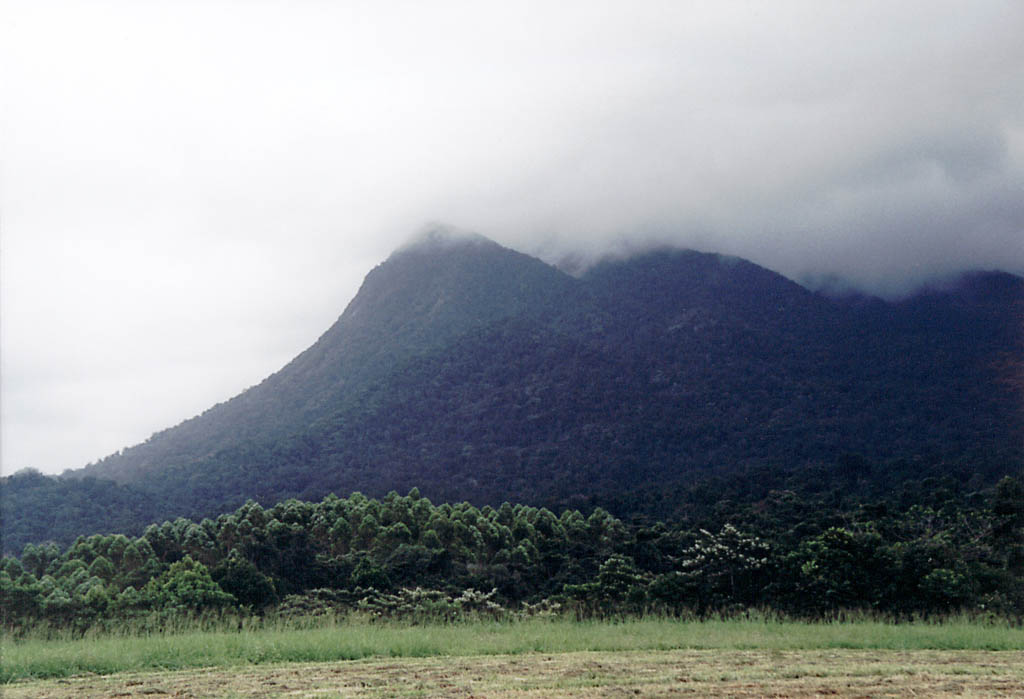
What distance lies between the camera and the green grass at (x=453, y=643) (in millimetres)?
10289

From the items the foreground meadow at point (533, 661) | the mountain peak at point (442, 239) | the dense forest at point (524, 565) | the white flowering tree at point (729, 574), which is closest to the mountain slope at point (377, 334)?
the mountain peak at point (442, 239)

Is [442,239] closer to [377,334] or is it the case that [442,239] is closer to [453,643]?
[377,334]

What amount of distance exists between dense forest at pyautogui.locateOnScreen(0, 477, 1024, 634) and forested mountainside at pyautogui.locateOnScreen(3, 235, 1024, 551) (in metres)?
20.6

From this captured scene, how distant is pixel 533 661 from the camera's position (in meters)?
10.1

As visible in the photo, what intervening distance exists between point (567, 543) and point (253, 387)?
95.7 m

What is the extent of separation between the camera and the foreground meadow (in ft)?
26.7

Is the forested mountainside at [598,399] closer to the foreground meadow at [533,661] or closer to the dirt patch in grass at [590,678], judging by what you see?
the foreground meadow at [533,661]

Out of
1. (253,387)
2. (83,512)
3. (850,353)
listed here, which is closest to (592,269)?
(850,353)

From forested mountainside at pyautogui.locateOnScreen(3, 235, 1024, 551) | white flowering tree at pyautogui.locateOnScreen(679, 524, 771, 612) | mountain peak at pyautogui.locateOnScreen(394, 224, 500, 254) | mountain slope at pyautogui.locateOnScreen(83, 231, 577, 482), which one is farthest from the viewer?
mountain peak at pyautogui.locateOnScreen(394, 224, 500, 254)

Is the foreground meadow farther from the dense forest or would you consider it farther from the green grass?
the dense forest

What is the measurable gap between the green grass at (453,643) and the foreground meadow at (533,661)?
0.03 m

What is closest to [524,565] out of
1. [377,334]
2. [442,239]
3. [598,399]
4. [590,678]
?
[590,678]

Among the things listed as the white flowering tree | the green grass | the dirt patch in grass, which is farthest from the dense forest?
the dirt patch in grass

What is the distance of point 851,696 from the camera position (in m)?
7.41
